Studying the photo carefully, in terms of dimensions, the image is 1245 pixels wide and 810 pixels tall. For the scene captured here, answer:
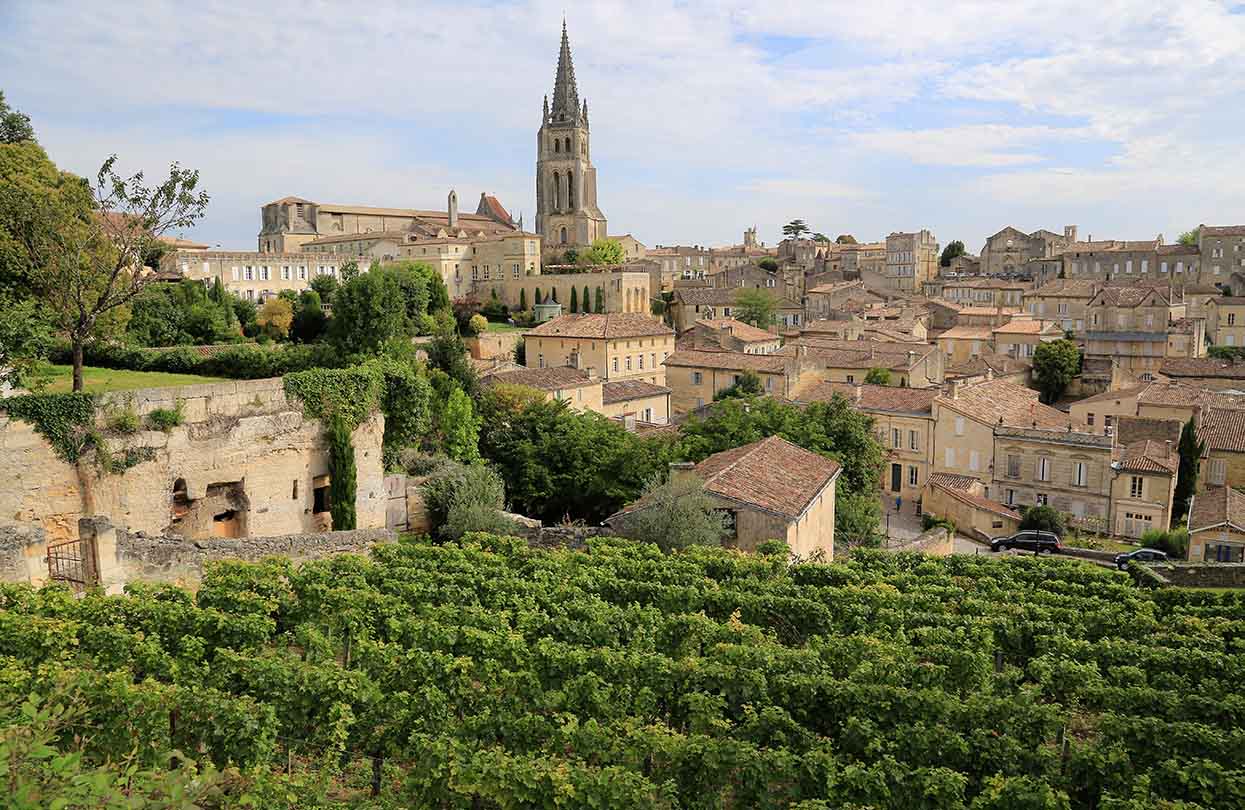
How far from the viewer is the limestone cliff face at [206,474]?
17.7 m

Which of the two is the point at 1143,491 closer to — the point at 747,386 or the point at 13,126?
the point at 747,386

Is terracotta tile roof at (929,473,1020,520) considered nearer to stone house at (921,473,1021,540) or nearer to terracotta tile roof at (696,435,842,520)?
stone house at (921,473,1021,540)

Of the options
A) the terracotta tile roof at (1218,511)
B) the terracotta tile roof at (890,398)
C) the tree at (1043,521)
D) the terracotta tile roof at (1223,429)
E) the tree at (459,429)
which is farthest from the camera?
the terracotta tile roof at (890,398)

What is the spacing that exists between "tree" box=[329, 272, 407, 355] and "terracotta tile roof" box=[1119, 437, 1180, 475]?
89.8 feet

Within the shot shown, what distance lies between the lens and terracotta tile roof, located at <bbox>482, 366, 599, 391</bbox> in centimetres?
3759

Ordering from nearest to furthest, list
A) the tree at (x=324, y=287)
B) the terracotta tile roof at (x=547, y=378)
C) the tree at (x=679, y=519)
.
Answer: the tree at (x=679, y=519)
the terracotta tile roof at (x=547, y=378)
the tree at (x=324, y=287)

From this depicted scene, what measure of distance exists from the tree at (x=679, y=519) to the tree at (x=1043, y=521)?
738 inches

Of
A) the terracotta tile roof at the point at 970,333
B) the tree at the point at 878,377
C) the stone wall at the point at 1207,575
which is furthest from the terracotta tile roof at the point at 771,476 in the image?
the terracotta tile roof at the point at 970,333

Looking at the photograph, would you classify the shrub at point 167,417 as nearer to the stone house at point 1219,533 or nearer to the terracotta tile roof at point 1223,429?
the stone house at point 1219,533

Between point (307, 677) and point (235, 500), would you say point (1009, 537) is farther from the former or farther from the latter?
point (307, 677)

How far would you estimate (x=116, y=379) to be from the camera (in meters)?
24.4

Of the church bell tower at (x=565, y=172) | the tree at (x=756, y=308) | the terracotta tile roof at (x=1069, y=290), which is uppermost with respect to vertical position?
the church bell tower at (x=565, y=172)

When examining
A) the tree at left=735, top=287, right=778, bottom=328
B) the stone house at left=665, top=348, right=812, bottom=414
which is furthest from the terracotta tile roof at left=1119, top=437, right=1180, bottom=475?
the tree at left=735, top=287, right=778, bottom=328

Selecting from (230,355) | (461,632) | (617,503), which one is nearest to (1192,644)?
(461,632)
